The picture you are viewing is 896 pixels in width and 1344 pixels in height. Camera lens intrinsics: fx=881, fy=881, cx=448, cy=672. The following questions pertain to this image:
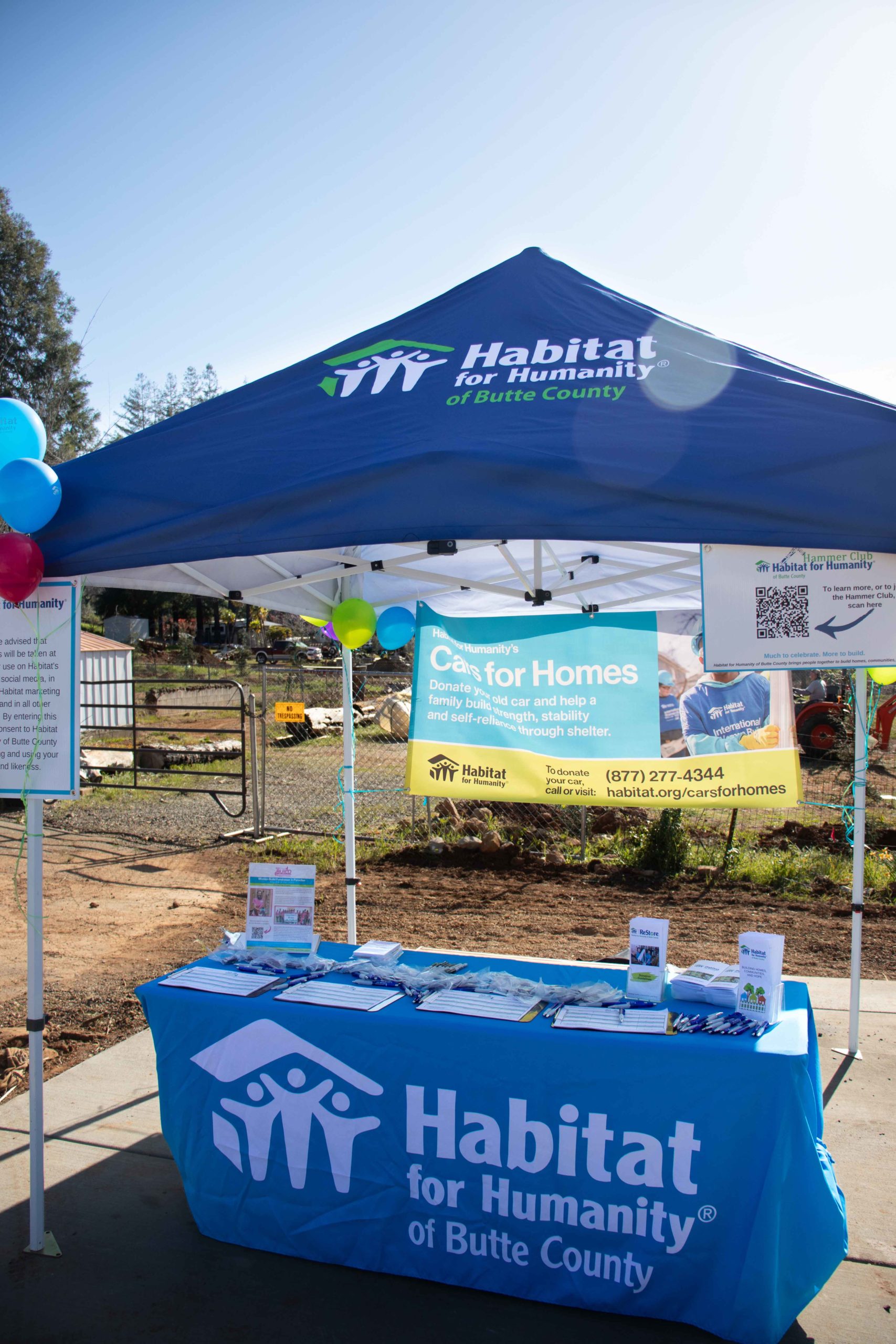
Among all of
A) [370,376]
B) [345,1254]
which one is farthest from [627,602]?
[345,1254]

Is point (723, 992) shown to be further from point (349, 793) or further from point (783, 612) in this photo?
point (349, 793)

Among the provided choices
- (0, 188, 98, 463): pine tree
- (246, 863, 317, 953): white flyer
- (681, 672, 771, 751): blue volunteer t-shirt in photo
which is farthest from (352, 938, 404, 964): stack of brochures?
(0, 188, 98, 463): pine tree

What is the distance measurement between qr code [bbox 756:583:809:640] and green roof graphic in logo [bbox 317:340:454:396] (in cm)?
146

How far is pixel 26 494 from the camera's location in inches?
115

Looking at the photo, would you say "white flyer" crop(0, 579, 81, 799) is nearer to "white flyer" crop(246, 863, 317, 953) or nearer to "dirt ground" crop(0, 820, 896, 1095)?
"white flyer" crop(246, 863, 317, 953)

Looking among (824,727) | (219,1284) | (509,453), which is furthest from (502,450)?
(824,727)

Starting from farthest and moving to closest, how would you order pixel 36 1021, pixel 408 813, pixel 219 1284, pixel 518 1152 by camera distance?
pixel 408 813
pixel 36 1021
pixel 219 1284
pixel 518 1152

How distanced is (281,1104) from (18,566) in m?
1.94

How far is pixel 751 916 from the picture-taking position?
6961 millimetres

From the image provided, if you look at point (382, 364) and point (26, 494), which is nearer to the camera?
point (26, 494)

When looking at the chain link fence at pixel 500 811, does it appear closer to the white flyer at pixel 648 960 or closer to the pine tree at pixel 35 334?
the white flyer at pixel 648 960

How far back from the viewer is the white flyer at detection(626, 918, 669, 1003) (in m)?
2.85

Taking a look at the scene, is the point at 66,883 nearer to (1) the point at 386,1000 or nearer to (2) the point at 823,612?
(1) the point at 386,1000

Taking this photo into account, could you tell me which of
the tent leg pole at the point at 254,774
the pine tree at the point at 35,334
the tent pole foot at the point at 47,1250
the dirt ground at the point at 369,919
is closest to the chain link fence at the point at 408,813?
the tent leg pole at the point at 254,774
